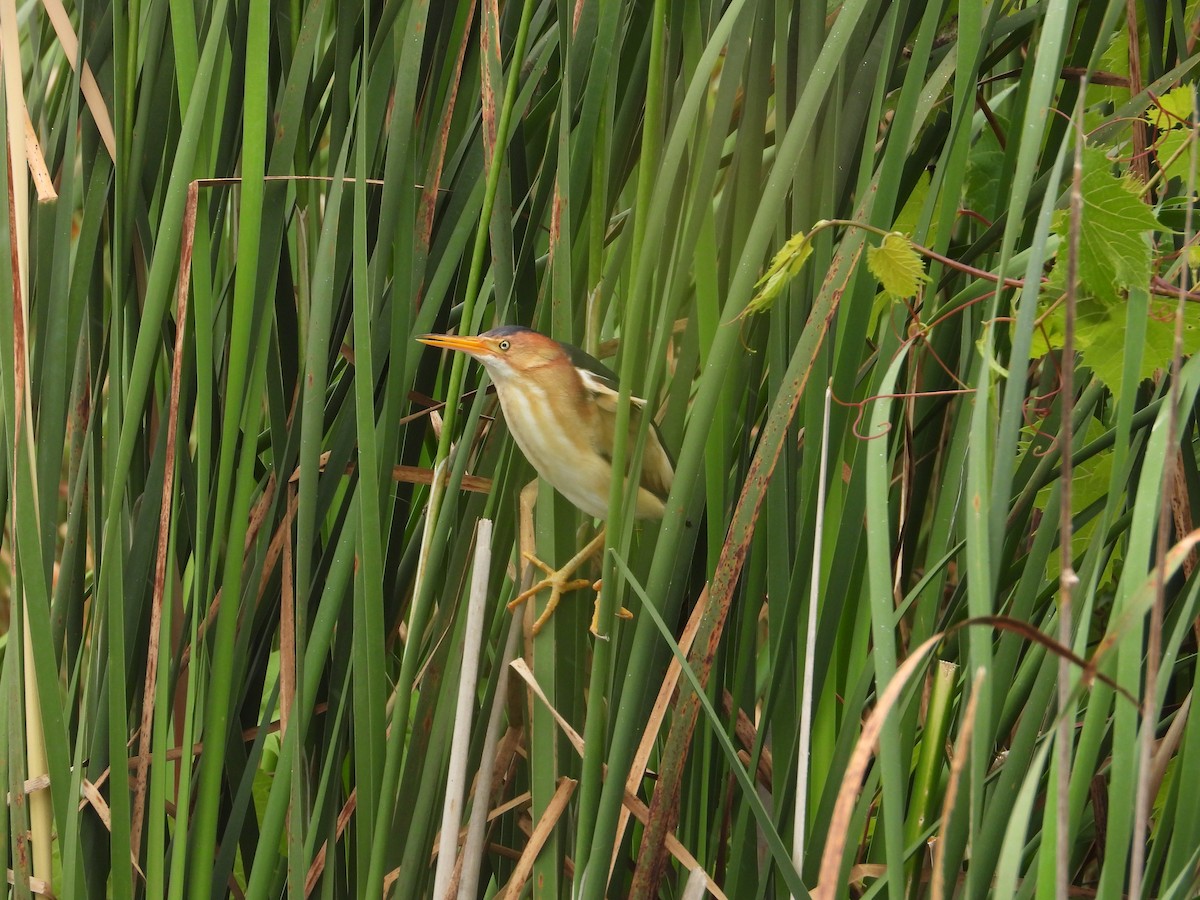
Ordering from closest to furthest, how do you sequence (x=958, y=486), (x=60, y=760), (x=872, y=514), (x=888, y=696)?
1. (x=888, y=696)
2. (x=872, y=514)
3. (x=958, y=486)
4. (x=60, y=760)

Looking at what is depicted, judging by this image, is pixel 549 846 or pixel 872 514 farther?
pixel 549 846

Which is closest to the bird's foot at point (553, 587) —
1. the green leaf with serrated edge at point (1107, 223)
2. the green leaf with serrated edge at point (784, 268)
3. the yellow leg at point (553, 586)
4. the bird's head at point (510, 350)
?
the yellow leg at point (553, 586)

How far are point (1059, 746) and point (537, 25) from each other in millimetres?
673

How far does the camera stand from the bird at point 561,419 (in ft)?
2.96

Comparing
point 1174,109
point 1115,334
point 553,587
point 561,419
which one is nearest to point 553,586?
point 553,587

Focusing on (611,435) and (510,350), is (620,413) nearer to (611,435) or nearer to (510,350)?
(510,350)

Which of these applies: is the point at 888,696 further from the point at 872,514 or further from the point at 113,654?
the point at 113,654

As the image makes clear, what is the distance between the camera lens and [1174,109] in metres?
0.77

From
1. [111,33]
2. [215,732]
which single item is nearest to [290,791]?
[215,732]

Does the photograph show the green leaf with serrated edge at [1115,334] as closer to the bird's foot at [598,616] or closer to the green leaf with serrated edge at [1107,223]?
the green leaf with serrated edge at [1107,223]

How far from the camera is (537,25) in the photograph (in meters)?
0.94

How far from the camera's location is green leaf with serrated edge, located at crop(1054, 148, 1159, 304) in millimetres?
674

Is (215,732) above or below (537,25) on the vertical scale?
below

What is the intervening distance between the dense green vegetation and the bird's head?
2 cm
